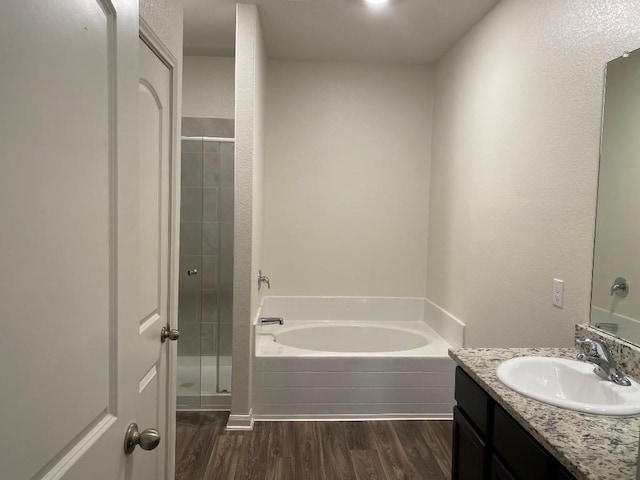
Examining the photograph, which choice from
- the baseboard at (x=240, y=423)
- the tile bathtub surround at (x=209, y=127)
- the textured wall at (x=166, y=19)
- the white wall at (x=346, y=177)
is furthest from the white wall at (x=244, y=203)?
the textured wall at (x=166, y=19)

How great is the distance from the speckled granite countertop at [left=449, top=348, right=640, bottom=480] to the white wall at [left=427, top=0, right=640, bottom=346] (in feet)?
2.27

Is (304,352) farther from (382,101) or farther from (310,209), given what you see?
(382,101)

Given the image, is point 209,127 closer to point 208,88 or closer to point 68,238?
Result: point 208,88

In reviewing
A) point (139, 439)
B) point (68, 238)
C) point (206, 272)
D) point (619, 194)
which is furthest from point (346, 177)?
point (68, 238)

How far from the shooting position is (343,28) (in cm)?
304

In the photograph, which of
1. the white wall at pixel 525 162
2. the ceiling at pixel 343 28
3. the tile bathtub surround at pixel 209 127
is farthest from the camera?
the tile bathtub surround at pixel 209 127

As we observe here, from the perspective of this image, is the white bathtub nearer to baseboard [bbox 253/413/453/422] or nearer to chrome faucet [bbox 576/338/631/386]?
baseboard [bbox 253/413/453/422]

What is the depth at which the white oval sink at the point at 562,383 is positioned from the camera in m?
1.32

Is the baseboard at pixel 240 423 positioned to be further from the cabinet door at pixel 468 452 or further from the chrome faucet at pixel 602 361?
the chrome faucet at pixel 602 361

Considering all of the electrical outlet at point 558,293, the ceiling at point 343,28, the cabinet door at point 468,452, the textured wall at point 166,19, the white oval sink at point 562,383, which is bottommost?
the cabinet door at point 468,452

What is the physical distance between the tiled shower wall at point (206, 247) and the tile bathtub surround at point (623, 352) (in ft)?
8.05

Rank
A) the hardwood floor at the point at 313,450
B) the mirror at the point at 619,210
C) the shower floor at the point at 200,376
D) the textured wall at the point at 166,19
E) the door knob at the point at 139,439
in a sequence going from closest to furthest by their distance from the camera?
the door knob at the point at 139,439, the textured wall at the point at 166,19, the mirror at the point at 619,210, the hardwood floor at the point at 313,450, the shower floor at the point at 200,376

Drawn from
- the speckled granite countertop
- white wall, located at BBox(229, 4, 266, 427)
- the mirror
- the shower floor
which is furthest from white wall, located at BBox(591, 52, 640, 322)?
the shower floor

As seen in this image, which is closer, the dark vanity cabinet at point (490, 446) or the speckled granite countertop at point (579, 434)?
the speckled granite countertop at point (579, 434)
